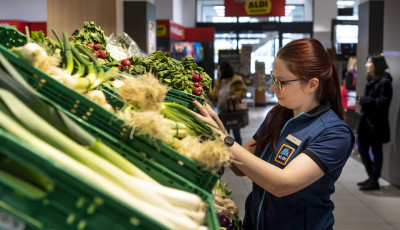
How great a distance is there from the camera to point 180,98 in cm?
216

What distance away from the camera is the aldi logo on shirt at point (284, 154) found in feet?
6.58

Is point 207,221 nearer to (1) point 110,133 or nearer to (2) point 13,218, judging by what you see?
(1) point 110,133

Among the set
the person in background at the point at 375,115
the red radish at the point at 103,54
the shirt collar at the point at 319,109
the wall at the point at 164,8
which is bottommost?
the person in background at the point at 375,115

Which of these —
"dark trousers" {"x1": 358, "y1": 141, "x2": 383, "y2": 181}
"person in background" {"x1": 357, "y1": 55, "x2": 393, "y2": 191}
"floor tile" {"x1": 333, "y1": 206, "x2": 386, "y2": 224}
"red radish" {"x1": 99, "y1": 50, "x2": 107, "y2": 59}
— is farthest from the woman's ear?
"dark trousers" {"x1": 358, "y1": 141, "x2": 383, "y2": 181}

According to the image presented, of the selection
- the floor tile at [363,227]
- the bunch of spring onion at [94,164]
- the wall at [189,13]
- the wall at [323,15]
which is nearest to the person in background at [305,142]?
the bunch of spring onion at [94,164]

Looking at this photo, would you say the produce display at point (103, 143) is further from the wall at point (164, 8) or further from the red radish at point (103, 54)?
the wall at point (164, 8)

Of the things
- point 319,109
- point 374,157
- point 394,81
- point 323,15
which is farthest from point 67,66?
point 323,15

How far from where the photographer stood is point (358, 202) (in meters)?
5.98

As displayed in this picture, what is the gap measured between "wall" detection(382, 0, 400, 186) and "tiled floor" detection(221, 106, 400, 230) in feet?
0.78

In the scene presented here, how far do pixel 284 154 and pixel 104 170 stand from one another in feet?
3.60

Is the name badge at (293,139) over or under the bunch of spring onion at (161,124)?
under

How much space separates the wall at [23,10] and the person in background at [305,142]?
11.4 meters

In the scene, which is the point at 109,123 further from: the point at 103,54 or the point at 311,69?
the point at 103,54

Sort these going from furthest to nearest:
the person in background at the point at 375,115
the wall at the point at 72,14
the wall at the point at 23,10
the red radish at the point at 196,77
Result: the wall at the point at 23,10, the person in background at the point at 375,115, the wall at the point at 72,14, the red radish at the point at 196,77
